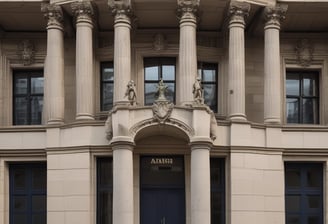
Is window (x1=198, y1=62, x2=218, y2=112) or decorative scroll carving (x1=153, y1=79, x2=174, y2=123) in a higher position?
window (x1=198, y1=62, x2=218, y2=112)

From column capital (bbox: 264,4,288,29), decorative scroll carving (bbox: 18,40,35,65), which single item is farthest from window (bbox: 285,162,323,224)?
decorative scroll carving (bbox: 18,40,35,65)

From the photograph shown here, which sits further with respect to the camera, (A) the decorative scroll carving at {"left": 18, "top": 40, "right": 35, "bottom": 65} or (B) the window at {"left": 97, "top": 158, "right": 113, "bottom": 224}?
(A) the decorative scroll carving at {"left": 18, "top": 40, "right": 35, "bottom": 65}

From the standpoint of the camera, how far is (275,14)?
33219mm

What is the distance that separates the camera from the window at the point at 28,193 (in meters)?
33.8

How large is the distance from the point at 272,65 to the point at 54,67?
29.6ft

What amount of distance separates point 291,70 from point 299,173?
195 inches

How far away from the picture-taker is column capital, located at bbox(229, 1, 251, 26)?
32.4 m

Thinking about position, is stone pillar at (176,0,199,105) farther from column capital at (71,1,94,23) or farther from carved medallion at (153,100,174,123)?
column capital at (71,1,94,23)

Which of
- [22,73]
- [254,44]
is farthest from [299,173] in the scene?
[22,73]

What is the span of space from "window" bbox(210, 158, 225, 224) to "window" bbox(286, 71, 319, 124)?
15.7 ft

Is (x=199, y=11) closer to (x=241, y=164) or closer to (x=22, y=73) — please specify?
(x=241, y=164)

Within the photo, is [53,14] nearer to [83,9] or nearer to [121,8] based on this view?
[83,9]

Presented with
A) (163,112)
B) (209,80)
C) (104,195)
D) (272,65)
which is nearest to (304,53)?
(272,65)

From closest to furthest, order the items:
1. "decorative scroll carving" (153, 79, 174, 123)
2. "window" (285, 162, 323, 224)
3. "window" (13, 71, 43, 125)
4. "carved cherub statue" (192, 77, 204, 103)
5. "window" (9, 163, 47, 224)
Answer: "decorative scroll carving" (153, 79, 174, 123), "carved cherub statue" (192, 77, 204, 103), "window" (285, 162, 323, 224), "window" (9, 163, 47, 224), "window" (13, 71, 43, 125)
